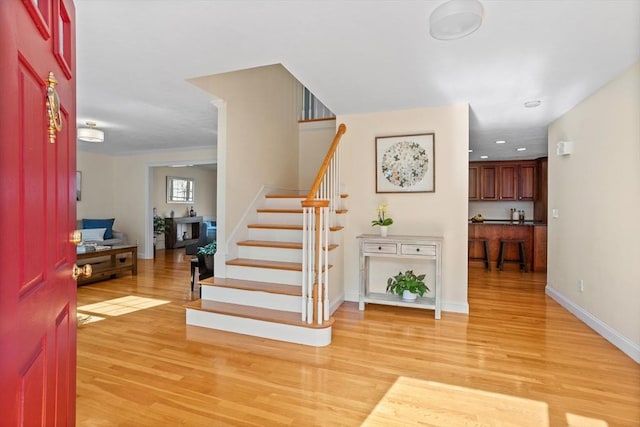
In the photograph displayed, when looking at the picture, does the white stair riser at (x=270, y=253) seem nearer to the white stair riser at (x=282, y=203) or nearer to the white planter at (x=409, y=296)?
the white stair riser at (x=282, y=203)

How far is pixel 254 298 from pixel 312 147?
9.99 ft

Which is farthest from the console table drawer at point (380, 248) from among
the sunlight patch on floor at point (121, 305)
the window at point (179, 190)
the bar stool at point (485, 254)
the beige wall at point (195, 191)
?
the window at point (179, 190)

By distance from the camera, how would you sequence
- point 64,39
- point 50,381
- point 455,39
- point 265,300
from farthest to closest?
point 265,300 < point 455,39 < point 64,39 < point 50,381

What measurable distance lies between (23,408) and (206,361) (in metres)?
1.81

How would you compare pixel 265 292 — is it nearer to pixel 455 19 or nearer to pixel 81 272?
pixel 81 272

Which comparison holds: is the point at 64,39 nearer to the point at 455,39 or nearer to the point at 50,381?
the point at 50,381

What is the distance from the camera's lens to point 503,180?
686 centimetres

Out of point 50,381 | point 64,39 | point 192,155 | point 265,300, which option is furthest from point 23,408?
point 192,155

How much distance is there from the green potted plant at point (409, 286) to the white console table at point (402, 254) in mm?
73

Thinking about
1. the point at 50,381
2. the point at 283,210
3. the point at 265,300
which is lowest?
the point at 265,300

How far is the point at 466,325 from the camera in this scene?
3.15 m

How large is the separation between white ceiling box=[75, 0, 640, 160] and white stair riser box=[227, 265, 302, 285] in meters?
1.84

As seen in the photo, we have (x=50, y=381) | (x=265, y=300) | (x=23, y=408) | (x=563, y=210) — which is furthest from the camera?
(x=563, y=210)

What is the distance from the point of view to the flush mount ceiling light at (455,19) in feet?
5.75
